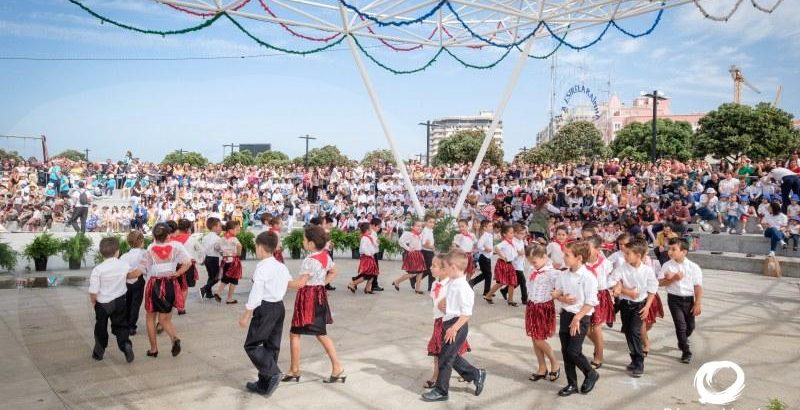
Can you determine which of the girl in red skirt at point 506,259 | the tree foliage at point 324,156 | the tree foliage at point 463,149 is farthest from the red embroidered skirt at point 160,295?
the tree foliage at point 324,156

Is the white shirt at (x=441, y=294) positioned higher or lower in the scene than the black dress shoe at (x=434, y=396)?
higher

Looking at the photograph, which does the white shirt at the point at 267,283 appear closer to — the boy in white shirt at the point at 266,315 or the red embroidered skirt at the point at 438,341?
the boy in white shirt at the point at 266,315

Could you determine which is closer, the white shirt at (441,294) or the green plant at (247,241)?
the white shirt at (441,294)

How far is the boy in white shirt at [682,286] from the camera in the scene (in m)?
5.97

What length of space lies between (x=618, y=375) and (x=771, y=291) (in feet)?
21.6

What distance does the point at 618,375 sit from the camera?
225 inches

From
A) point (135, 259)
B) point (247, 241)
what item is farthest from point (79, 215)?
point (135, 259)

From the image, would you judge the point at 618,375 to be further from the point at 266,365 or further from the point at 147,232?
the point at 147,232

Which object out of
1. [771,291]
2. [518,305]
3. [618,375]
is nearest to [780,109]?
[771,291]

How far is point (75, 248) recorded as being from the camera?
41.4 feet

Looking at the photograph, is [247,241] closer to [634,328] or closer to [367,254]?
[367,254]

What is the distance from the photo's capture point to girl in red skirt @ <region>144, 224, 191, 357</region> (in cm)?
606

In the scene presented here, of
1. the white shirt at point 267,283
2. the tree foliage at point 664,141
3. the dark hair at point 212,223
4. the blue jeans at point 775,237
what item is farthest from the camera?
the tree foliage at point 664,141

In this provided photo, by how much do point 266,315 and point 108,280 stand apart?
1948 millimetres
